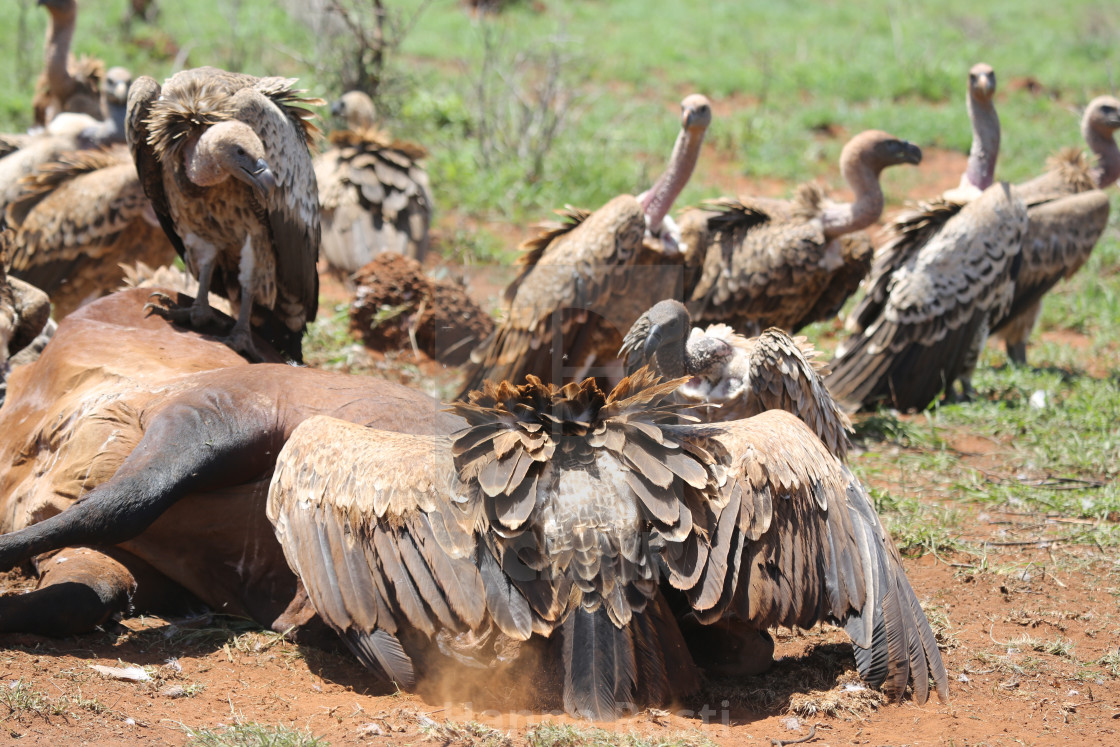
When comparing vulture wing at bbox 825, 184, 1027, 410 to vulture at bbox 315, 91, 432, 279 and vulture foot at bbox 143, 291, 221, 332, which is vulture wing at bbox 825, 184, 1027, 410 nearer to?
vulture at bbox 315, 91, 432, 279

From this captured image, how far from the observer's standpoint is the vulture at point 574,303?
5.57 meters

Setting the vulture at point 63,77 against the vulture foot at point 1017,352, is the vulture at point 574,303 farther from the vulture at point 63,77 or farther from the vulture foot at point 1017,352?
the vulture at point 63,77

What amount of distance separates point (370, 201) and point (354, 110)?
174 cm

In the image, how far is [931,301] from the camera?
6727 millimetres

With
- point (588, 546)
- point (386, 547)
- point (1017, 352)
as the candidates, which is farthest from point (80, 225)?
point (1017, 352)

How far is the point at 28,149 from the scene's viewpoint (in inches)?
298

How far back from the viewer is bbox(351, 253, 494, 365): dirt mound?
21.6 feet

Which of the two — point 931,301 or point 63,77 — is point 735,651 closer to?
point 931,301

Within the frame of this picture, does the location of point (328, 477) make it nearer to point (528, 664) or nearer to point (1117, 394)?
point (528, 664)

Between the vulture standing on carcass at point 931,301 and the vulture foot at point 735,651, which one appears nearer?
the vulture foot at point 735,651

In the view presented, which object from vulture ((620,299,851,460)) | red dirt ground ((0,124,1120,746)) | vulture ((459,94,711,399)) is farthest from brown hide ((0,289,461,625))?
vulture ((459,94,711,399))

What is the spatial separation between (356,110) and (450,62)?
495cm

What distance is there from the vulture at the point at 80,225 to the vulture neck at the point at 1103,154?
6590 mm

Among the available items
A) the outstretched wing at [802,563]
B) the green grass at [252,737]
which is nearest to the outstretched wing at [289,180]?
the outstretched wing at [802,563]
